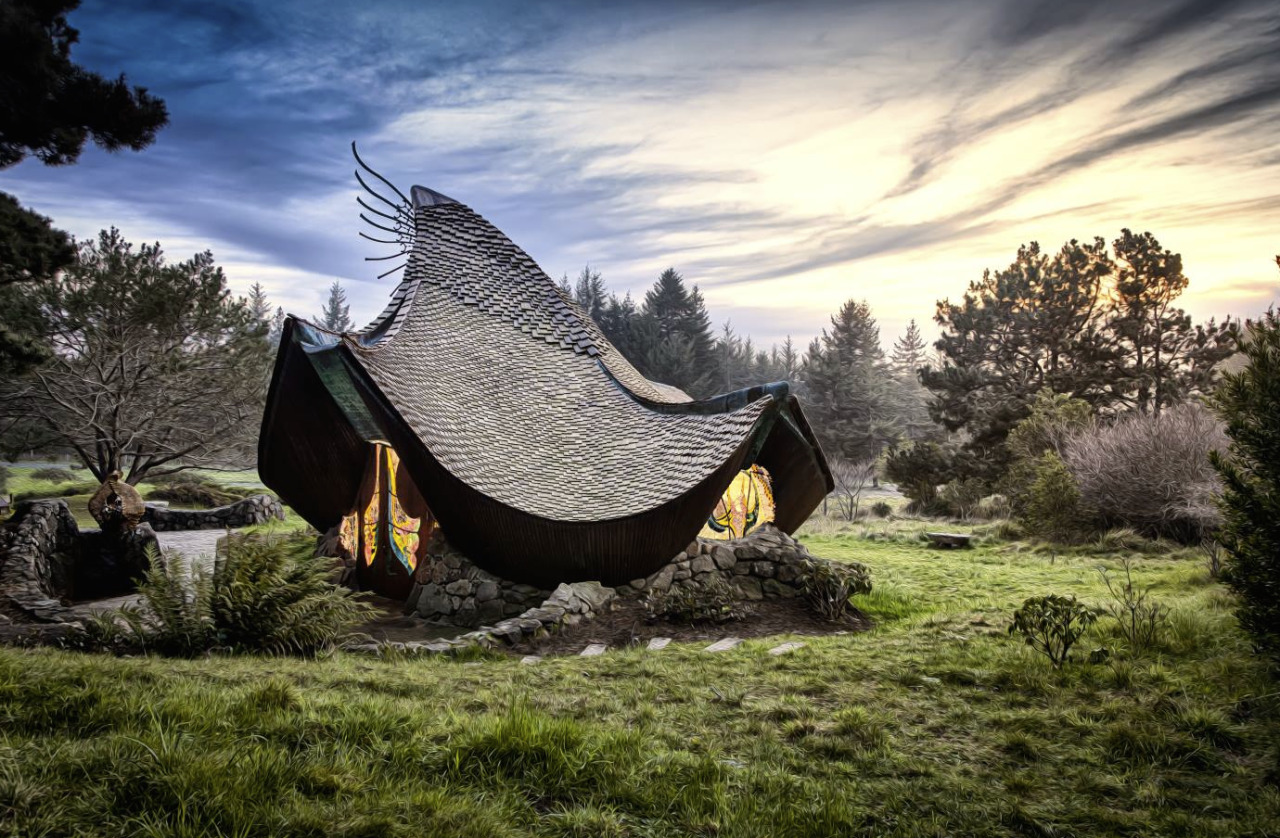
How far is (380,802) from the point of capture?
2068 millimetres

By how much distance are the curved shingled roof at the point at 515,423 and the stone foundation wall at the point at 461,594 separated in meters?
0.23

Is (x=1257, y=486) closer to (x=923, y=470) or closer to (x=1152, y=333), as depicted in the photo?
(x=923, y=470)

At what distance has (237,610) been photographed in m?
4.65

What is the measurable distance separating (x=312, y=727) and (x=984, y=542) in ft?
44.3

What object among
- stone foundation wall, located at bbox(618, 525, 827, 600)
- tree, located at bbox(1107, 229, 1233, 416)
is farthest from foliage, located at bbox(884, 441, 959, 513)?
stone foundation wall, located at bbox(618, 525, 827, 600)

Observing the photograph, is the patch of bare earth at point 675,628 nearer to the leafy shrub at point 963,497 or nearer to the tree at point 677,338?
the leafy shrub at point 963,497

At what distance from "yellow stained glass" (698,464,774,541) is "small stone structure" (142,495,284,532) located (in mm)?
11712

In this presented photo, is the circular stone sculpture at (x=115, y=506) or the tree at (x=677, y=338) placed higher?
the tree at (x=677, y=338)

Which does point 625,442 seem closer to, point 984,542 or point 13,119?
point 13,119

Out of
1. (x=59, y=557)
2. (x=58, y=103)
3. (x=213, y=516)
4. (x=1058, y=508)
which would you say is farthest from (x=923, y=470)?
(x=58, y=103)

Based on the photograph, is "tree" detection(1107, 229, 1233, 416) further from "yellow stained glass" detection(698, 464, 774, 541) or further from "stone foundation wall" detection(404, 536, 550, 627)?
"stone foundation wall" detection(404, 536, 550, 627)

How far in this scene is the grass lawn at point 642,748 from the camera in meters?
2.03

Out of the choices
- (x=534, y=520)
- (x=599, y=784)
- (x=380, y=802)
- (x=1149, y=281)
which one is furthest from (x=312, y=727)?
(x=1149, y=281)

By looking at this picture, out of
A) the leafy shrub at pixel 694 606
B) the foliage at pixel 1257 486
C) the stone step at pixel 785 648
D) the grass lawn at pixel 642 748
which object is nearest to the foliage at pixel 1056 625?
the grass lawn at pixel 642 748
